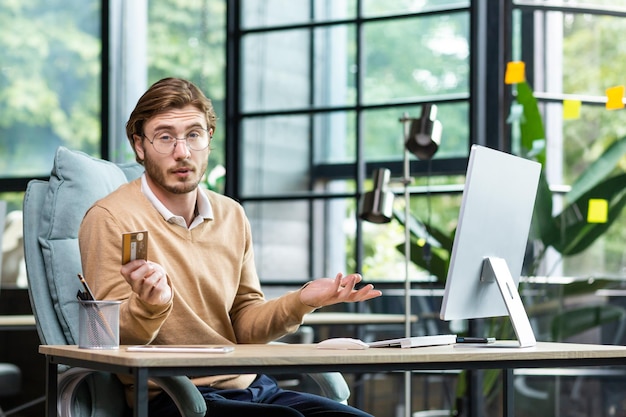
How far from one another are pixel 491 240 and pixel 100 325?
845 mm

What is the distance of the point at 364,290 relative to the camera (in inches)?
80.7

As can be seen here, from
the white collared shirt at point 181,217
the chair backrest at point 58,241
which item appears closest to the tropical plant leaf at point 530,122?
the white collared shirt at point 181,217

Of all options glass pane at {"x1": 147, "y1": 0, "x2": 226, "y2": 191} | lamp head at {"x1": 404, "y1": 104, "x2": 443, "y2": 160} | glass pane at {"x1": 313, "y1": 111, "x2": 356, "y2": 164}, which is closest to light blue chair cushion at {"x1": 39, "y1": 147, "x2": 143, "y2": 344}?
lamp head at {"x1": 404, "y1": 104, "x2": 443, "y2": 160}

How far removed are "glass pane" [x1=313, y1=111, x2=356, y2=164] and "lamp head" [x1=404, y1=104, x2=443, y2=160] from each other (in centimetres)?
68

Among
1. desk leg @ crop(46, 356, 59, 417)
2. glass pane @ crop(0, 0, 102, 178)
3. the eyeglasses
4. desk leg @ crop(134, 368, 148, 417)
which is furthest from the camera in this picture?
glass pane @ crop(0, 0, 102, 178)

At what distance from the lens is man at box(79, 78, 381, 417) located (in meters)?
2.13

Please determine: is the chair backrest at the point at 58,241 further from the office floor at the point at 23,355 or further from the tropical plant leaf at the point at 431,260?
the office floor at the point at 23,355

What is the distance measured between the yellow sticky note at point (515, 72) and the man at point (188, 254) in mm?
2363

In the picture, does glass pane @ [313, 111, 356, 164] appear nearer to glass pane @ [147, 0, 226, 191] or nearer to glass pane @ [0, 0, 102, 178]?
glass pane @ [147, 0, 226, 191]

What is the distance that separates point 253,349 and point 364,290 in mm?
268

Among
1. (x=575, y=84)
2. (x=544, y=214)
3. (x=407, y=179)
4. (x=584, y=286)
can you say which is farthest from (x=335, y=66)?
(x=584, y=286)

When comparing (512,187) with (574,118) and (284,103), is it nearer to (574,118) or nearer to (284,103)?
(574,118)

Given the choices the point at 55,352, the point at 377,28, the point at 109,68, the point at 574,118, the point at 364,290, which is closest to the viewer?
the point at 55,352

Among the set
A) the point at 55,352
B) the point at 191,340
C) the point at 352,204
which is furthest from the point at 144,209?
the point at 352,204
